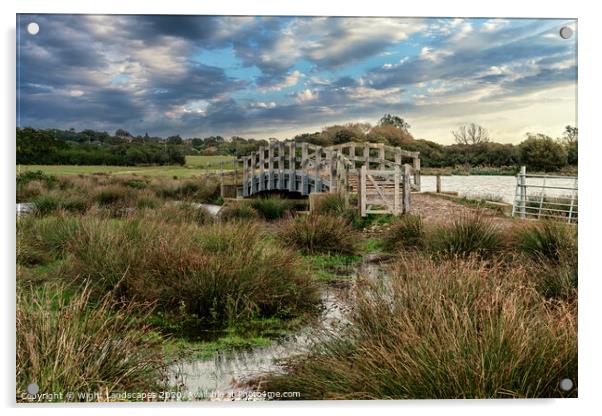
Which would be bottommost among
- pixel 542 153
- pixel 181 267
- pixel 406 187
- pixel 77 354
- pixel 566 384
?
pixel 566 384

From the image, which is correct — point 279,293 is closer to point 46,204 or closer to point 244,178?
point 244,178

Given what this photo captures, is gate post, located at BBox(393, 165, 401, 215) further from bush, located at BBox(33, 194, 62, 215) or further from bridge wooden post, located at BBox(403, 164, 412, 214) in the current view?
bush, located at BBox(33, 194, 62, 215)

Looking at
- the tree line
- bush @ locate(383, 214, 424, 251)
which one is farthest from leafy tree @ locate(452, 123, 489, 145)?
bush @ locate(383, 214, 424, 251)

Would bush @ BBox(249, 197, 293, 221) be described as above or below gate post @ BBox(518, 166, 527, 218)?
below

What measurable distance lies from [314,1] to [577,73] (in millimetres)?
2272

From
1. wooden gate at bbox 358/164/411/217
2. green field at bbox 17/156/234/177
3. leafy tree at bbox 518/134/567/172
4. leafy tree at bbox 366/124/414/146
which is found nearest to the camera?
leafy tree at bbox 518/134/567/172

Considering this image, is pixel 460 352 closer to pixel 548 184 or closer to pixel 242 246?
pixel 548 184

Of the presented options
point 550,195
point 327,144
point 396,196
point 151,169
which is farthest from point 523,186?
point 151,169

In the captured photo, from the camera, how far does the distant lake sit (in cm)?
580

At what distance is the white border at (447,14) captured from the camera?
450 cm

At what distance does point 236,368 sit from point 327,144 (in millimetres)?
2405

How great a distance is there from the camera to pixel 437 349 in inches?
145

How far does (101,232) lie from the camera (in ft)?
20.1

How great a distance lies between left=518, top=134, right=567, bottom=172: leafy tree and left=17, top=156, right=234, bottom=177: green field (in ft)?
8.90
